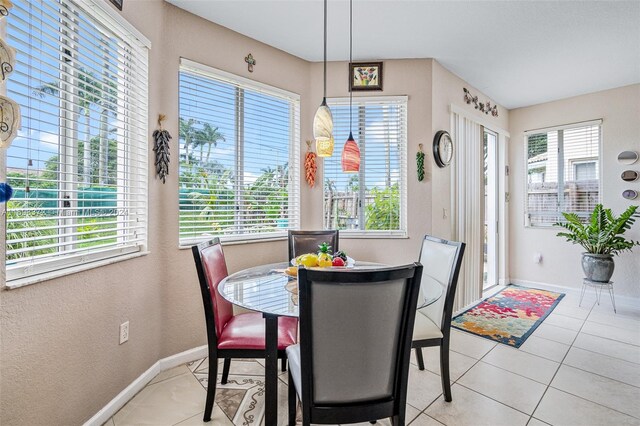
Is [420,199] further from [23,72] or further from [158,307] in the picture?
[23,72]

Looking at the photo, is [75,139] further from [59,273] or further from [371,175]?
[371,175]

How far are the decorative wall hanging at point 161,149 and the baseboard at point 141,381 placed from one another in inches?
53.0

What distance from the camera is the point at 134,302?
1.92m

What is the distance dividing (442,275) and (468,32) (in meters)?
2.09

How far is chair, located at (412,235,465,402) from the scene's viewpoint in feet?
5.84

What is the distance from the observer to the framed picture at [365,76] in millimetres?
2934

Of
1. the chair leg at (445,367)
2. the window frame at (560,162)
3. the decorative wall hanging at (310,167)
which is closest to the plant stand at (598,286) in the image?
the window frame at (560,162)

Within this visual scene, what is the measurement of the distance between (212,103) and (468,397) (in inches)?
114

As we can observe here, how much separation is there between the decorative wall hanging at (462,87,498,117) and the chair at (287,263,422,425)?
3.19 meters

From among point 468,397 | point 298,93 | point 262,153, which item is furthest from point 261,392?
point 298,93

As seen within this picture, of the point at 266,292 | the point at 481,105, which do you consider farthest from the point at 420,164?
the point at 266,292

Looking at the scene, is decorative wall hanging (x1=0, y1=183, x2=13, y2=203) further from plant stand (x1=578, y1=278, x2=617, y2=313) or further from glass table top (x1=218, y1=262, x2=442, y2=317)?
plant stand (x1=578, y1=278, x2=617, y2=313)

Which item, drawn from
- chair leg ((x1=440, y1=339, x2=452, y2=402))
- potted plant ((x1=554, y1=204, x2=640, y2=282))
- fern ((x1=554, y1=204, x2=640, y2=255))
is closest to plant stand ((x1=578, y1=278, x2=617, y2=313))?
potted plant ((x1=554, y1=204, x2=640, y2=282))

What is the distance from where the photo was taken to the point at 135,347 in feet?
6.33
